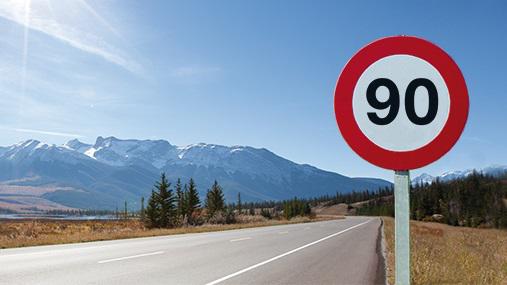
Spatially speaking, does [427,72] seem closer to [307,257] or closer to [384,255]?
[307,257]

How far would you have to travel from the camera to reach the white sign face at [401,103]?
7.96 ft

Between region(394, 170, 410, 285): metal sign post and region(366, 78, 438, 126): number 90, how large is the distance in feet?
1.07

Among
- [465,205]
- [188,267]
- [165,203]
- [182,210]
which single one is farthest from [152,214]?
[465,205]

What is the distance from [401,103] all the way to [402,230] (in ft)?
2.10

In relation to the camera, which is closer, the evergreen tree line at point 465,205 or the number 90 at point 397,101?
the number 90 at point 397,101

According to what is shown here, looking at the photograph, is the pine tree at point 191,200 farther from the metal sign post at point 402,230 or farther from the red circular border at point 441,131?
the metal sign post at point 402,230

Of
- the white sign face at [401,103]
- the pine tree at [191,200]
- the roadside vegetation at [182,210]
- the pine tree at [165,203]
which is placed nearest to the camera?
the white sign face at [401,103]

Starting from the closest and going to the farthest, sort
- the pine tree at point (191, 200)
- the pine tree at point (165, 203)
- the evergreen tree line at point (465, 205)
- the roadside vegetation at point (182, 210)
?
1. the roadside vegetation at point (182, 210)
2. the pine tree at point (165, 203)
3. the pine tree at point (191, 200)
4. the evergreen tree line at point (465, 205)

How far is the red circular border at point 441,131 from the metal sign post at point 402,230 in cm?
12

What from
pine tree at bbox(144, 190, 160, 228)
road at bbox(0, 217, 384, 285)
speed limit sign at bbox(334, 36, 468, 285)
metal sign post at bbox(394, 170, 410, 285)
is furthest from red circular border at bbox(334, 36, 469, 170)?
pine tree at bbox(144, 190, 160, 228)

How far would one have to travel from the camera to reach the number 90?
2.44 metres

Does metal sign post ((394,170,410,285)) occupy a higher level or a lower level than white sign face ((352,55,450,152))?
lower

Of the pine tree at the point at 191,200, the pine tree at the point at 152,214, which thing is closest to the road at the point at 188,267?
the pine tree at the point at 152,214

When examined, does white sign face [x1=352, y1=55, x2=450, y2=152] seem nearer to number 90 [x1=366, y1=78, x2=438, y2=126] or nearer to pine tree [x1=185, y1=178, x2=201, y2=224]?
number 90 [x1=366, y1=78, x2=438, y2=126]
